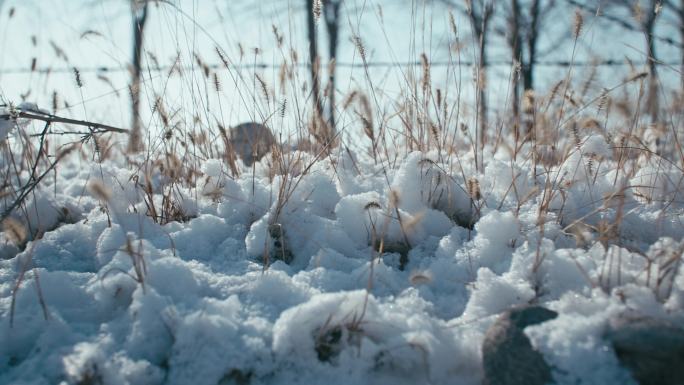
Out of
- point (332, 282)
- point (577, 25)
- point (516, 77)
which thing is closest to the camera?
point (332, 282)

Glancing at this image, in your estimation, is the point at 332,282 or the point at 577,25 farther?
the point at 577,25

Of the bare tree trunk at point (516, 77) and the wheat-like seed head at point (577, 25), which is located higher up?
the wheat-like seed head at point (577, 25)

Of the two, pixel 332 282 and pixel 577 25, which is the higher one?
pixel 577 25

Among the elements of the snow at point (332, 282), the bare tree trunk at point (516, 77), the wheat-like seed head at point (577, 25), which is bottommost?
the snow at point (332, 282)

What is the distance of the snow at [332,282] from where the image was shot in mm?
1030

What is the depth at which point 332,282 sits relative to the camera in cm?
127

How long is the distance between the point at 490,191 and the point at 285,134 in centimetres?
79

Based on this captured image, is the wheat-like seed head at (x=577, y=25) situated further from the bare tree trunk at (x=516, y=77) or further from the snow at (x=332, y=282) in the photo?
the snow at (x=332, y=282)

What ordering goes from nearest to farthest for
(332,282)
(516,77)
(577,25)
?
(332,282) < (577,25) < (516,77)

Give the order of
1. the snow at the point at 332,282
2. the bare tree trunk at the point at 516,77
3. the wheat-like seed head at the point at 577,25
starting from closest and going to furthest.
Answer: the snow at the point at 332,282 → the wheat-like seed head at the point at 577,25 → the bare tree trunk at the point at 516,77

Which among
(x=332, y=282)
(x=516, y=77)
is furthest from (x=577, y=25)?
(x=332, y=282)

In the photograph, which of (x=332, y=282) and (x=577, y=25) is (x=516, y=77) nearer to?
(x=577, y=25)

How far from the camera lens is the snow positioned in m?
1.03

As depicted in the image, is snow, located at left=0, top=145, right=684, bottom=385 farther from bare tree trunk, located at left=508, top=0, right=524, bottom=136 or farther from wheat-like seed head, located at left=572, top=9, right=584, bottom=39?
wheat-like seed head, located at left=572, top=9, right=584, bottom=39
